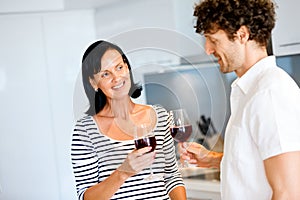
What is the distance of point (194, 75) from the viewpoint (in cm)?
248

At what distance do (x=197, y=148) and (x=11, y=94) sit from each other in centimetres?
150

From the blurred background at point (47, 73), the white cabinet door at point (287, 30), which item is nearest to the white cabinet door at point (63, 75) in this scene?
the blurred background at point (47, 73)

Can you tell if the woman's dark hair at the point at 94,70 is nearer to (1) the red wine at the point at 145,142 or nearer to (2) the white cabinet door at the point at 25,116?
(1) the red wine at the point at 145,142

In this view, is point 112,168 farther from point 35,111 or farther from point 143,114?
point 35,111

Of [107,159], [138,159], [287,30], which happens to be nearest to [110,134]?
[107,159]

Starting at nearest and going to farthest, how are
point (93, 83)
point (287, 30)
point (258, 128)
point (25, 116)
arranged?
point (258, 128) < point (93, 83) < point (287, 30) < point (25, 116)

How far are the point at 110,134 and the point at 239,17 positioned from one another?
0.54 m

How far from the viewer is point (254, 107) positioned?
4.68ft

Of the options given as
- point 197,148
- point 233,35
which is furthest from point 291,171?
point 197,148

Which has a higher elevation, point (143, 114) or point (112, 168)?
point (143, 114)

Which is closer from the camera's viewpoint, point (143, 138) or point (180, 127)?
point (143, 138)

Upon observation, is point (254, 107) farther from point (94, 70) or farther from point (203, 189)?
point (203, 189)

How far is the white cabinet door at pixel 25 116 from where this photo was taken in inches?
120

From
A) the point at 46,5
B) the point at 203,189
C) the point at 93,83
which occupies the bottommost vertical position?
the point at 203,189
